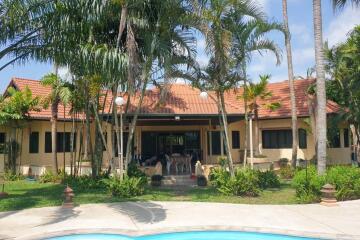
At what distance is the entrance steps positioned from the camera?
17.8 m

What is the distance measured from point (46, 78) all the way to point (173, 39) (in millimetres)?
7069

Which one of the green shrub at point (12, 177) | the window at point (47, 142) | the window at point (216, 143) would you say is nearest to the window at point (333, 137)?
the window at point (216, 143)

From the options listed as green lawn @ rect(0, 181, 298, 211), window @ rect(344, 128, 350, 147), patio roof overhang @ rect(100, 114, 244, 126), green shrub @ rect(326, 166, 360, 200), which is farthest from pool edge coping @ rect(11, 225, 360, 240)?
window @ rect(344, 128, 350, 147)

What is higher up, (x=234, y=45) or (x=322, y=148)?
(x=234, y=45)

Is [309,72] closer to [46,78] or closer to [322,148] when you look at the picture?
[322,148]

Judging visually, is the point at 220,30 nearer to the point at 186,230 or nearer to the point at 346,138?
the point at 186,230

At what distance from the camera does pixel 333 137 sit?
25016mm

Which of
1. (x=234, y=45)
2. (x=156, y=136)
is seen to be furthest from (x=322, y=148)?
(x=156, y=136)

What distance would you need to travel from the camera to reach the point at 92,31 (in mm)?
13227

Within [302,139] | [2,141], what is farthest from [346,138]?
[2,141]

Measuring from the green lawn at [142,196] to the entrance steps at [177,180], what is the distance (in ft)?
5.24

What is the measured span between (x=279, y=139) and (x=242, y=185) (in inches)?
518

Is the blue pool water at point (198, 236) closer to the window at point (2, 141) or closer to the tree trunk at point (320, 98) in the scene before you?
the tree trunk at point (320, 98)

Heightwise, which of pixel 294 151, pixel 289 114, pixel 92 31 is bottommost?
pixel 294 151
